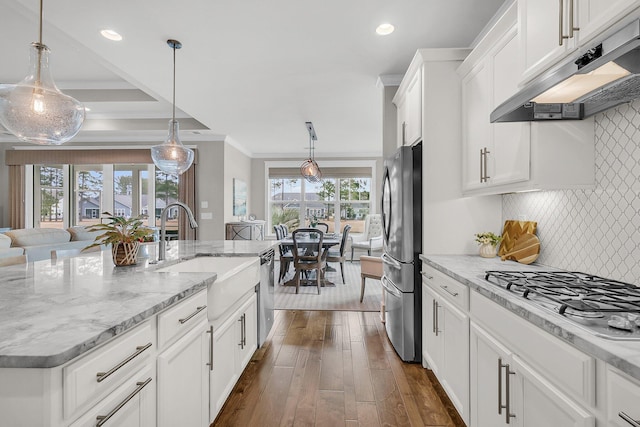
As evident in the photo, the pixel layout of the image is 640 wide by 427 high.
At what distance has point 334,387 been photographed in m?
2.20

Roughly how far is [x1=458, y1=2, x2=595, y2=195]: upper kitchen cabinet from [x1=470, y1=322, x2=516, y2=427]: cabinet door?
788mm

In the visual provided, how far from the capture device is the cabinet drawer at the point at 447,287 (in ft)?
5.50

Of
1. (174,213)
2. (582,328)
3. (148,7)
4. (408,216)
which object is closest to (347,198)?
(174,213)

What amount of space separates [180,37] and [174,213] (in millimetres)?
4432

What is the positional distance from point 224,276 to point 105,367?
3.04ft

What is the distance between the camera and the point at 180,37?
2.61 meters

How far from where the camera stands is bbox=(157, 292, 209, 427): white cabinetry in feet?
3.89

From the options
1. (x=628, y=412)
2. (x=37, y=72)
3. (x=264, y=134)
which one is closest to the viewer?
(x=628, y=412)

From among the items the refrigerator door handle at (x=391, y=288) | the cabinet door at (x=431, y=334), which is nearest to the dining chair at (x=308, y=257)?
the refrigerator door handle at (x=391, y=288)

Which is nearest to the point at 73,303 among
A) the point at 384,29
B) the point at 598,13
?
the point at 598,13

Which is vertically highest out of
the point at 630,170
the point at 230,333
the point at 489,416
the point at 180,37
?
the point at 180,37

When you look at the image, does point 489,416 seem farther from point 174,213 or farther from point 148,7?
point 174,213

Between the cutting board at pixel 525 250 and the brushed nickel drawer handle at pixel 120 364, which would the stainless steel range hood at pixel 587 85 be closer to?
the cutting board at pixel 525 250

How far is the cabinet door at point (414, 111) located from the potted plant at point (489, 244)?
891 millimetres
